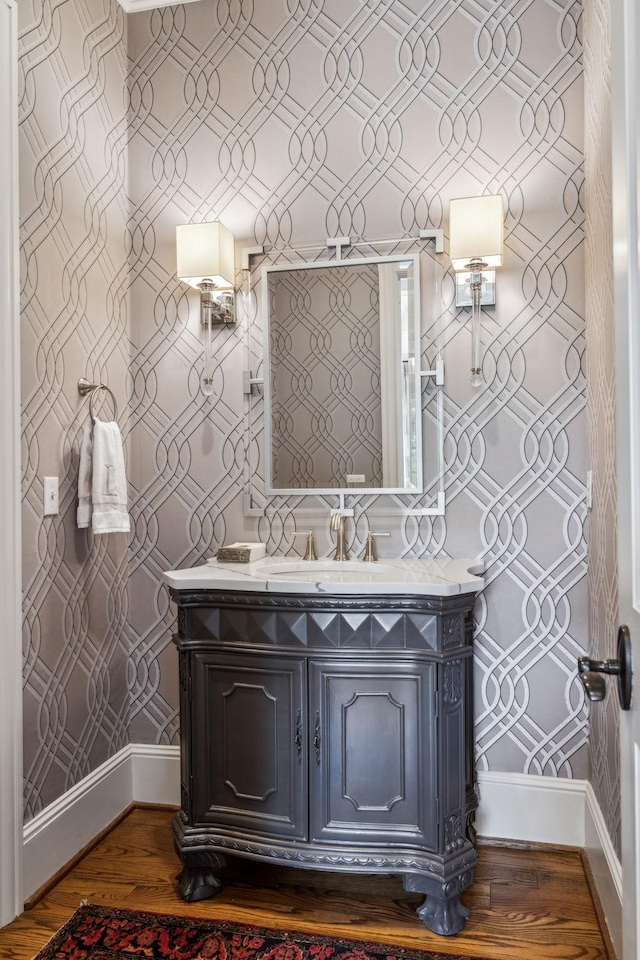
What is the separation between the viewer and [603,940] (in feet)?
5.84

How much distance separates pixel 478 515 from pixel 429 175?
1213 mm

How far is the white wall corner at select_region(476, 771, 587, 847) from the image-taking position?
7.38 feet

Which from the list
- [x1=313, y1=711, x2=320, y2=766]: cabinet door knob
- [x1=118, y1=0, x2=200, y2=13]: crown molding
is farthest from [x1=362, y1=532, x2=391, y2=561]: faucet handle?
[x1=118, y1=0, x2=200, y2=13]: crown molding

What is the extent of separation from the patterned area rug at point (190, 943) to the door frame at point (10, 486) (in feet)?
0.80

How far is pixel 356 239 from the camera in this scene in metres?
2.46

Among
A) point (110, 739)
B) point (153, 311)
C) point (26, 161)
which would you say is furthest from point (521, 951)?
point (26, 161)

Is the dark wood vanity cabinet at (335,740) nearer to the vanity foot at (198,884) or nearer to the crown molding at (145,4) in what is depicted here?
the vanity foot at (198,884)

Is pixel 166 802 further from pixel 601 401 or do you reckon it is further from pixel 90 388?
pixel 601 401

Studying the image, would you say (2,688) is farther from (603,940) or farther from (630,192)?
(630,192)

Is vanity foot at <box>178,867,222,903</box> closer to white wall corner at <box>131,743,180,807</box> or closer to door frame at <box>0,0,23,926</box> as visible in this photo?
door frame at <box>0,0,23,926</box>

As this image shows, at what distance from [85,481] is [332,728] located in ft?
3.65

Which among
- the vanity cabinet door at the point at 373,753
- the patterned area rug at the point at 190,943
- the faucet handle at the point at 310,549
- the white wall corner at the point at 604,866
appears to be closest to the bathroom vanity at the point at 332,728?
the vanity cabinet door at the point at 373,753

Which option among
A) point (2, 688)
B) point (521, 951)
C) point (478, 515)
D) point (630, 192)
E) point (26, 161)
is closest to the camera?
point (630, 192)

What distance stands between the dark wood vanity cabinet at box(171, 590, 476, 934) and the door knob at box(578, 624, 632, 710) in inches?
36.3
